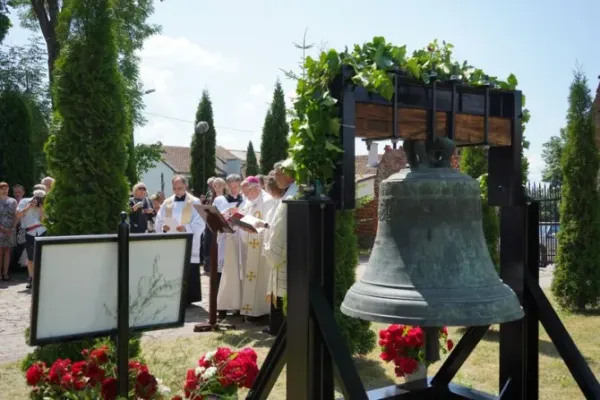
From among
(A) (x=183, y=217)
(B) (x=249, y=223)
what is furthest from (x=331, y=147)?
(A) (x=183, y=217)

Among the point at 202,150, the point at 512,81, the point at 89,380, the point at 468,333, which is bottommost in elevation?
the point at 89,380

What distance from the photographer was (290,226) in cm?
315

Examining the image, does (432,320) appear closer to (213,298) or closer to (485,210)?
(213,298)

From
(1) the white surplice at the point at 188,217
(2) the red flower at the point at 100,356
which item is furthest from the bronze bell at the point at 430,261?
(1) the white surplice at the point at 188,217

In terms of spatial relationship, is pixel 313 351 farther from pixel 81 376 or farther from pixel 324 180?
pixel 81 376

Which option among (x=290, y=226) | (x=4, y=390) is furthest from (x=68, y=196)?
(x=290, y=226)

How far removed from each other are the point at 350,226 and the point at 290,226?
11.3 feet

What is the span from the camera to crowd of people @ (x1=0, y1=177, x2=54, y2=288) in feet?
37.0

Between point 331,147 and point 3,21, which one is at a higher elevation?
point 3,21

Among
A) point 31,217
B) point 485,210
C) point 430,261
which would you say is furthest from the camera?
point 31,217

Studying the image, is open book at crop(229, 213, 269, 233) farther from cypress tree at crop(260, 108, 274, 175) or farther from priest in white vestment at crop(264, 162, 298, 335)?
cypress tree at crop(260, 108, 274, 175)

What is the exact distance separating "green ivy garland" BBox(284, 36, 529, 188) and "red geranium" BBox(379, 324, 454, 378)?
7.50 feet

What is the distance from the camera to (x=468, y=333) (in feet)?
13.8

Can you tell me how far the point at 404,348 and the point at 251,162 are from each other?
34689mm
